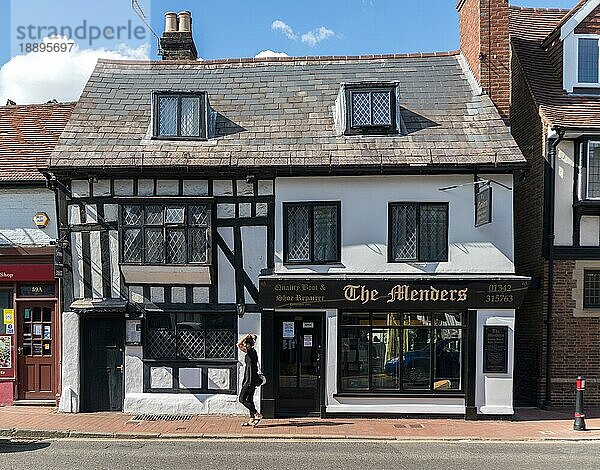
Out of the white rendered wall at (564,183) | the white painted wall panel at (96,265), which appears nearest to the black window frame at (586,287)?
the white rendered wall at (564,183)

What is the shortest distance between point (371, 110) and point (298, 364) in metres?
5.97

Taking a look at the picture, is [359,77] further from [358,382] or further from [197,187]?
[358,382]

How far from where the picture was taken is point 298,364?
13766mm

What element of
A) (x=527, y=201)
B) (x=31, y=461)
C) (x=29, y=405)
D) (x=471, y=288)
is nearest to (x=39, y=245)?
(x=29, y=405)

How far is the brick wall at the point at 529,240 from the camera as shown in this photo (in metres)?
15.1

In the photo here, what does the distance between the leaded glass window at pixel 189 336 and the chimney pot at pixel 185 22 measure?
30.7 feet

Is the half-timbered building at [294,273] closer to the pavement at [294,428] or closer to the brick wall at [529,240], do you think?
the pavement at [294,428]

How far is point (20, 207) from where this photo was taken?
14844 mm

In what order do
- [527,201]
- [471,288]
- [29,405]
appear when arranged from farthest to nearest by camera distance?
[527,201] < [29,405] < [471,288]

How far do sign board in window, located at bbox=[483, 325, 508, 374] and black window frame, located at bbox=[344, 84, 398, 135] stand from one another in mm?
4938

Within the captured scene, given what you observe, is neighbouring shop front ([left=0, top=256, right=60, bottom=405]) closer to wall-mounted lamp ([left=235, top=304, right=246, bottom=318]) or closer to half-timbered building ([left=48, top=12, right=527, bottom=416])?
half-timbered building ([left=48, top=12, right=527, bottom=416])

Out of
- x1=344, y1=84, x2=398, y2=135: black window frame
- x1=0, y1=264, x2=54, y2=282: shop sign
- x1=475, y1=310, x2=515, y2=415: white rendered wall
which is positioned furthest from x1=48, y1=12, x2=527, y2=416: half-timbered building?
x1=0, y1=264, x2=54, y2=282: shop sign

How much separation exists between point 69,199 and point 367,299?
6923mm

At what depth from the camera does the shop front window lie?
44.9 ft
